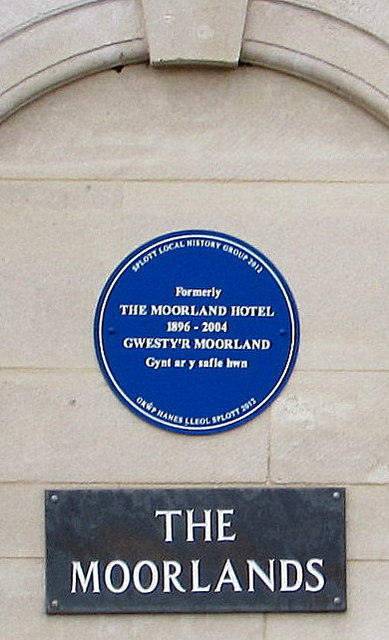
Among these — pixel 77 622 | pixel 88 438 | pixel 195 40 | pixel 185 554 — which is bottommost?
pixel 77 622

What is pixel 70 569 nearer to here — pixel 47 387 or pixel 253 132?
pixel 47 387

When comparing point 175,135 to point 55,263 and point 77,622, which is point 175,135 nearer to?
point 55,263

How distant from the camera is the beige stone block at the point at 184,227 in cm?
500

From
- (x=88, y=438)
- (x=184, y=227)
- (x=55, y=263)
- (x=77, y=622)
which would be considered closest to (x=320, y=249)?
(x=184, y=227)

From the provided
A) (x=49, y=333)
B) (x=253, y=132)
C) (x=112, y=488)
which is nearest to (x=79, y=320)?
(x=49, y=333)

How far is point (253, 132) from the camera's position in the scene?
504 centimetres

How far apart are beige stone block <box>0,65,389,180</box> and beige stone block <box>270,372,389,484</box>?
0.81 meters

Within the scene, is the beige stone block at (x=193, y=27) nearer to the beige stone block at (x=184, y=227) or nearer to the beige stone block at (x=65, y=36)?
the beige stone block at (x=65, y=36)

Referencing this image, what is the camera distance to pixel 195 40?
4.94 m

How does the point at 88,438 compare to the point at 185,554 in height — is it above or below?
above

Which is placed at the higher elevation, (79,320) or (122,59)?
(122,59)

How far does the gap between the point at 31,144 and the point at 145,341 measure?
0.89m

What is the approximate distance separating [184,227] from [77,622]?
5.22ft

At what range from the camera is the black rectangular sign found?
4.94 m
